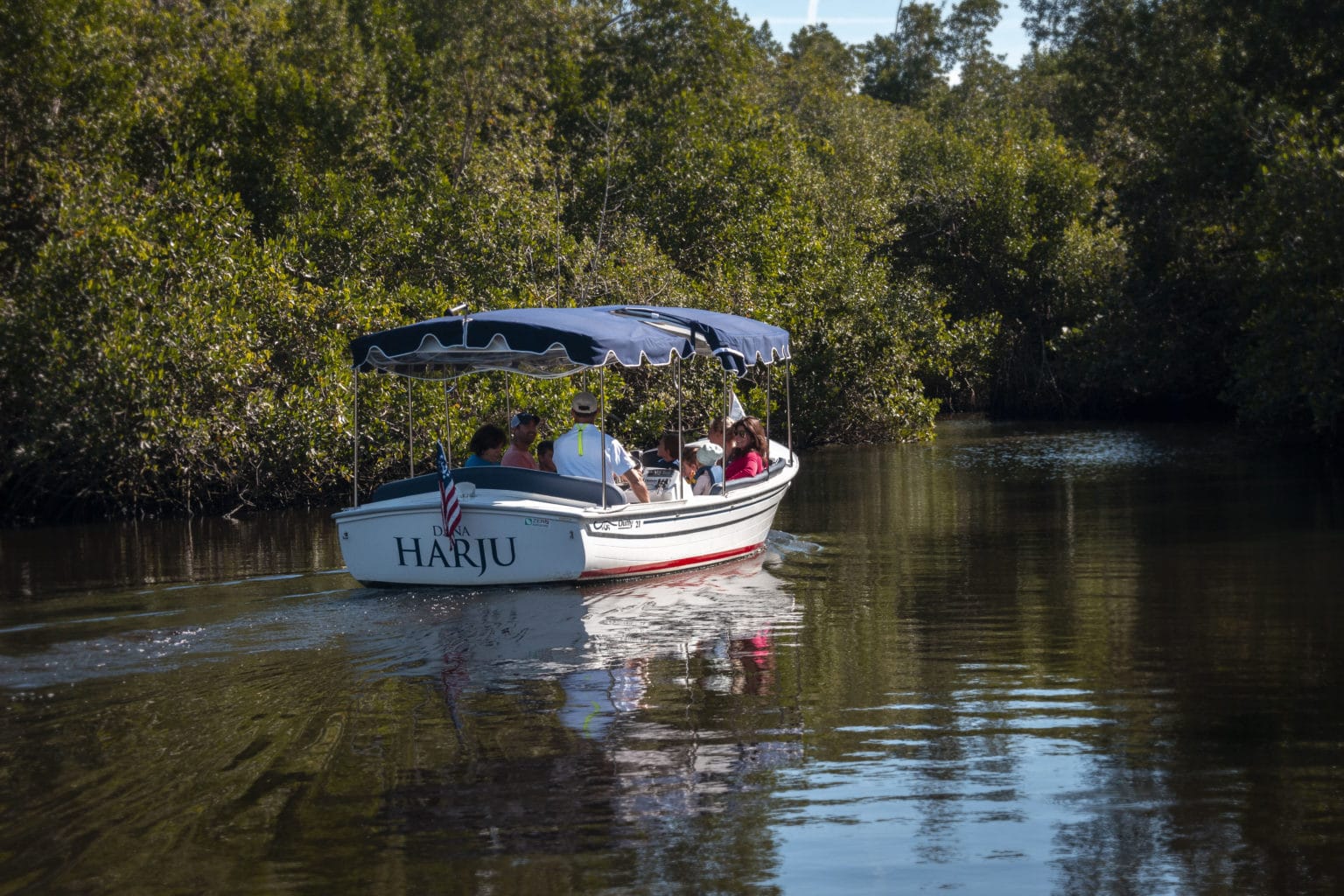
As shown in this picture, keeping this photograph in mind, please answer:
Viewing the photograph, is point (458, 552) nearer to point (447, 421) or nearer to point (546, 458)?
point (546, 458)

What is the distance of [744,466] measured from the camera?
15.0 metres

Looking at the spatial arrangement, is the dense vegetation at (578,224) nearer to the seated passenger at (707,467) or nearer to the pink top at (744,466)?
the seated passenger at (707,467)

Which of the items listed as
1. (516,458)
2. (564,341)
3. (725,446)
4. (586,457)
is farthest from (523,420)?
(725,446)

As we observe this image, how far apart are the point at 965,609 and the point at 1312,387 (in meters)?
14.4

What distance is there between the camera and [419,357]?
44.6ft

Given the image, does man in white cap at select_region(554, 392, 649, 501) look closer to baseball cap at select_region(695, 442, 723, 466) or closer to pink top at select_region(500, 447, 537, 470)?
pink top at select_region(500, 447, 537, 470)

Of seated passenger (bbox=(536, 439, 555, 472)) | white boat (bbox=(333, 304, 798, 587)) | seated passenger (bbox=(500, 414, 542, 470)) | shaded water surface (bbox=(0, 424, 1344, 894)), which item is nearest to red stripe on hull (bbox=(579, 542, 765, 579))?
white boat (bbox=(333, 304, 798, 587))

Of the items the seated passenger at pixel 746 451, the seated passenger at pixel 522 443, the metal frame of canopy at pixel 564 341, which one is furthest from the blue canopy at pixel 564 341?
the seated passenger at pixel 746 451

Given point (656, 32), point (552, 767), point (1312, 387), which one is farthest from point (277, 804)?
point (656, 32)

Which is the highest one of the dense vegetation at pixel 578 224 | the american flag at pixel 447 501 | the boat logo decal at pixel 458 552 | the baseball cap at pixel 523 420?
the dense vegetation at pixel 578 224

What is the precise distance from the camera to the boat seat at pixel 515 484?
12.1 metres

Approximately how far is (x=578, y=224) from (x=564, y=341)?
20035 millimetres

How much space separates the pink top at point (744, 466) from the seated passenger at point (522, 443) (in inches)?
97.7

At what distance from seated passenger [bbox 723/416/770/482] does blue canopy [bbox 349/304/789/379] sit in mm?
776
